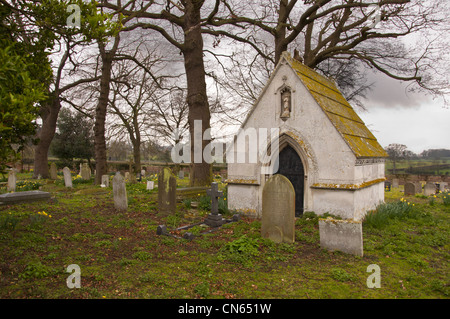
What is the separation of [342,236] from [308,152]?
10.1ft

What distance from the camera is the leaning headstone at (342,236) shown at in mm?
5758

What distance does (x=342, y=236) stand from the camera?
5891mm

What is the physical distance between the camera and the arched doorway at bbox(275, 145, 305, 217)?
8750 mm

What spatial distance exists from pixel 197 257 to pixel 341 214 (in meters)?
4.41

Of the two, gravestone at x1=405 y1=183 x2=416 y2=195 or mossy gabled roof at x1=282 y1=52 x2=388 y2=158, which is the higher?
mossy gabled roof at x1=282 y1=52 x2=388 y2=158

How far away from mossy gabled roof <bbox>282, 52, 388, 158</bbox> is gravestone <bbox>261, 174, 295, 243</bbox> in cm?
253

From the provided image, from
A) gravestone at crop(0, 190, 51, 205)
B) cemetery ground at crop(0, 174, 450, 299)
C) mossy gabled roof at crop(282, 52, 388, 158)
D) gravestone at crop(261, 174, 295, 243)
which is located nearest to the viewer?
cemetery ground at crop(0, 174, 450, 299)

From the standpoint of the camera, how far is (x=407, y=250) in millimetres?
6168

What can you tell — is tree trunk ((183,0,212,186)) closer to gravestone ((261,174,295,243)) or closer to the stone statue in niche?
the stone statue in niche

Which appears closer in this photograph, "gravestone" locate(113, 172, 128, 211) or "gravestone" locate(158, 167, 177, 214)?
"gravestone" locate(158, 167, 177, 214)

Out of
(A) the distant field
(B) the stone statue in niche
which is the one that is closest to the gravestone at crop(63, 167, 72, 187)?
(B) the stone statue in niche
